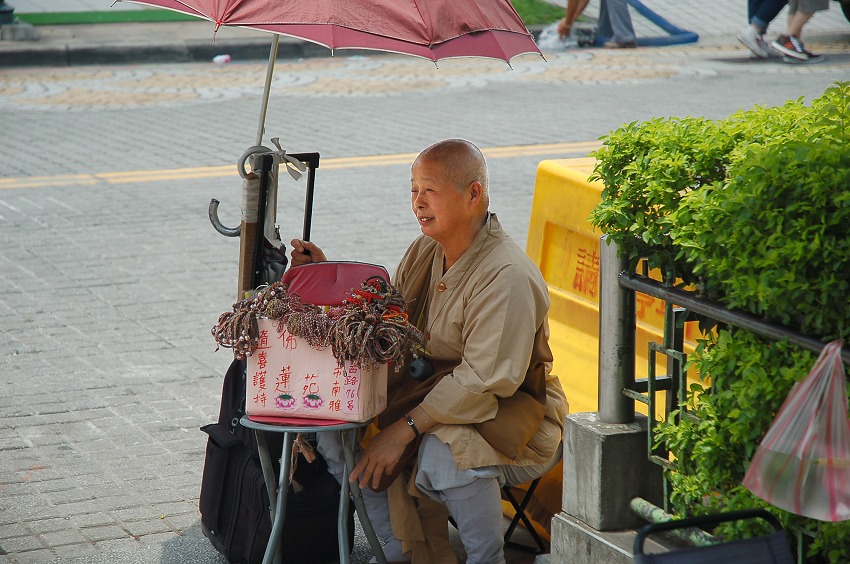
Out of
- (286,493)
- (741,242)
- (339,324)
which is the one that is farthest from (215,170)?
(741,242)

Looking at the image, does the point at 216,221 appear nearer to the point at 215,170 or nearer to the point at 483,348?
the point at 483,348

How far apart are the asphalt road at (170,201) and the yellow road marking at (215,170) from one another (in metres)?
0.03

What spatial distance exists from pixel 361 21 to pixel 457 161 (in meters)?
0.51

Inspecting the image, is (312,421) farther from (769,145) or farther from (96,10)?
(96,10)

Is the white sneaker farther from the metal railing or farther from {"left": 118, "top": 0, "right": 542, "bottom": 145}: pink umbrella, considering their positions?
the metal railing

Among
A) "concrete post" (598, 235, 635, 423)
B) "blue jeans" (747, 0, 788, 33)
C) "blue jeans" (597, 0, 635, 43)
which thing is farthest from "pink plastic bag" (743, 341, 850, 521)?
"blue jeans" (597, 0, 635, 43)

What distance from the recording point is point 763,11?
46.6ft

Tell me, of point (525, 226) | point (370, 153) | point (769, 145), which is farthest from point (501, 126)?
point (769, 145)

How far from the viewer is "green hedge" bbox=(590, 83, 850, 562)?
2.29 m

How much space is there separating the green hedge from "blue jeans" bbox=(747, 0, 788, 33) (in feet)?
39.3

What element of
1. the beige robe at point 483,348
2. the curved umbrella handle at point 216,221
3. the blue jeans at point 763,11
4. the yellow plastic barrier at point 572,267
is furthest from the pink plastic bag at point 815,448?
the blue jeans at point 763,11

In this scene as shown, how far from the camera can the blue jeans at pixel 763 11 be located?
1396 cm

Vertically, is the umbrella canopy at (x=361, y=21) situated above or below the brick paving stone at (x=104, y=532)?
above

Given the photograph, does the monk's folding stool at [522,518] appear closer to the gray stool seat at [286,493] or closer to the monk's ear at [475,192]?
the gray stool seat at [286,493]
